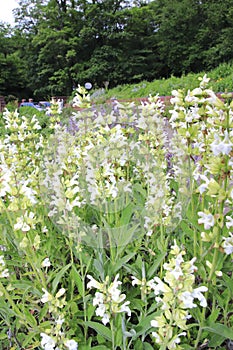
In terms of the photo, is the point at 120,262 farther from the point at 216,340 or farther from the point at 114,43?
the point at 114,43

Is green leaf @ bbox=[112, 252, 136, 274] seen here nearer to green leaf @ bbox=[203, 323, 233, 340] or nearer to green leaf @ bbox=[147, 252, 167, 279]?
green leaf @ bbox=[147, 252, 167, 279]

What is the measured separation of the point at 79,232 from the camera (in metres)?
1.44

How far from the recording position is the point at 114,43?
2955 cm

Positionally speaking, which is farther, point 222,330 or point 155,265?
point 155,265

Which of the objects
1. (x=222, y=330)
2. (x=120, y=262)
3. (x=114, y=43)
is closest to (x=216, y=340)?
(x=222, y=330)

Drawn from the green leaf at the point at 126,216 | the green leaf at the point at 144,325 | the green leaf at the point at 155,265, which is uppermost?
the green leaf at the point at 126,216

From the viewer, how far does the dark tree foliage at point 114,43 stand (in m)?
26.5

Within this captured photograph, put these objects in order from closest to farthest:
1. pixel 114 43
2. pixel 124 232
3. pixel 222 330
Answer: pixel 222 330 < pixel 124 232 < pixel 114 43

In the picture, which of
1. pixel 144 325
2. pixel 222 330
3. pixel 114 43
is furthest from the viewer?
pixel 114 43

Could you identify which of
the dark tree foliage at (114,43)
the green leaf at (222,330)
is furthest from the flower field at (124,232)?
the dark tree foliage at (114,43)

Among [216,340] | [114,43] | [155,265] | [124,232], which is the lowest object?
[216,340]

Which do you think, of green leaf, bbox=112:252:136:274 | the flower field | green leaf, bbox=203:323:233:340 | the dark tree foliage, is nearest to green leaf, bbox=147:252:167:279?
the flower field

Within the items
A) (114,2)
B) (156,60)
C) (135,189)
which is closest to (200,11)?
(156,60)

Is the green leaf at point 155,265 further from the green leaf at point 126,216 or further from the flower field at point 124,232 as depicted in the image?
the green leaf at point 126,216
